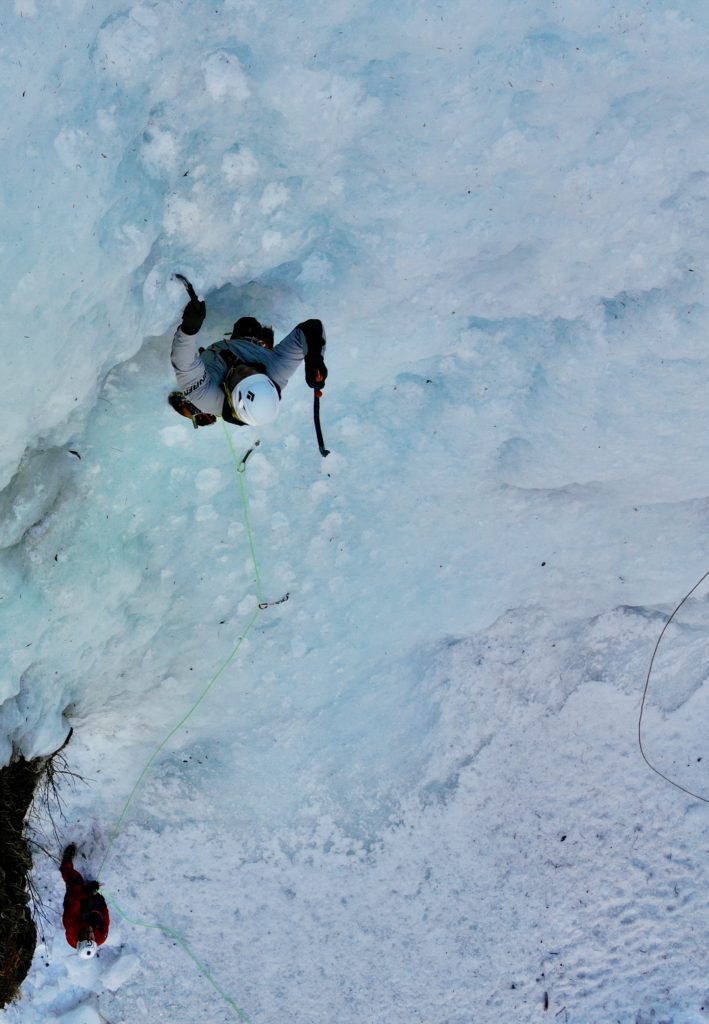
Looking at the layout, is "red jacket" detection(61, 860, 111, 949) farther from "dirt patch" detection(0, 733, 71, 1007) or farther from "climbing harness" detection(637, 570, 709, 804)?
"climbing harness" detection(637, 570, 709, 804)

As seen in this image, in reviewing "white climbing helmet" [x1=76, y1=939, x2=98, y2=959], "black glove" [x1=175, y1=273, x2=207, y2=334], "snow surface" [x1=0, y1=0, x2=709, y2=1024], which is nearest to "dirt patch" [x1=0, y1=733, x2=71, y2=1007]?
"snow surface" [x1=0, y1=0, x2=709, y2=1024]

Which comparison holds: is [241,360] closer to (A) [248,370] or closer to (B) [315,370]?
(A) [248,370]

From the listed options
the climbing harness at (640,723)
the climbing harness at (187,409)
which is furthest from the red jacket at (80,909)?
the climbing harness at (640,723)

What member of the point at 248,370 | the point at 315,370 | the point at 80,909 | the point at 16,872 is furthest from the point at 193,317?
the point at 80,909

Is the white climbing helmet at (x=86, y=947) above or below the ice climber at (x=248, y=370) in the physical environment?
below

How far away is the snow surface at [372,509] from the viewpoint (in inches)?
103

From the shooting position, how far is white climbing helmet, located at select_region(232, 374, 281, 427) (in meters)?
3.06

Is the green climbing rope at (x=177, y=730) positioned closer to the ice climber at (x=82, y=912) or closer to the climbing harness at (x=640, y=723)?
the ice climber at (x=82, y=912)

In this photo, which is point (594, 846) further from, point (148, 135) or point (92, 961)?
point (148, 135)

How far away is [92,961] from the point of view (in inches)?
176

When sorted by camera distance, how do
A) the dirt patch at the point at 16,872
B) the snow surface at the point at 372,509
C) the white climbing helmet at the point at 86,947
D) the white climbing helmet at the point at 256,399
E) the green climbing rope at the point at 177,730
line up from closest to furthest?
1. the snow surface at the point at 372,509
2. the white climbing helmet at the point at 256,399
3. the green climbing rope at the point at 177,730
4. the dirt patch at the point at 16,872
5. the white climbing helmet at the point at 86,947

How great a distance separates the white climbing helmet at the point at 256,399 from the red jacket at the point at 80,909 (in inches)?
123

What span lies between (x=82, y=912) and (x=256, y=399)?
3.34 meters

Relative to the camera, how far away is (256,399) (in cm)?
305
